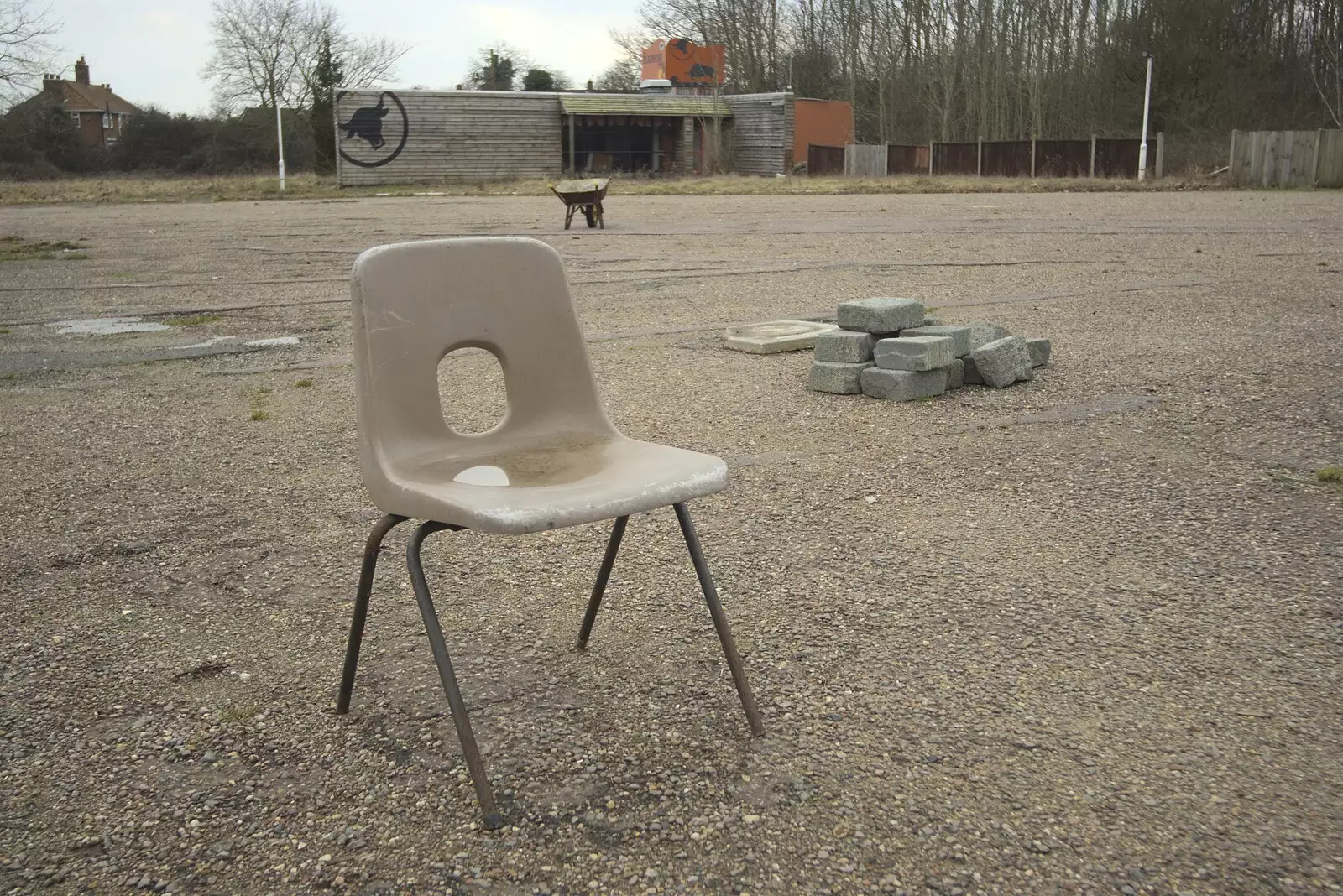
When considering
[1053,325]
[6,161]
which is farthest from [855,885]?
[6,161]

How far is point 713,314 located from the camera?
9.79 metres

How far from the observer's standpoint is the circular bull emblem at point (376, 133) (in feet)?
129

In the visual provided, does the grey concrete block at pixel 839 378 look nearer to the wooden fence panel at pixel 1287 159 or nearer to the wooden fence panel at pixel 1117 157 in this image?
the wooden fence panel at pixel 1287 159

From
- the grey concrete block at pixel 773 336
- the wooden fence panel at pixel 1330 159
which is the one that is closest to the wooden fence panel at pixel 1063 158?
the wooden fence panel at pixel 1330 159

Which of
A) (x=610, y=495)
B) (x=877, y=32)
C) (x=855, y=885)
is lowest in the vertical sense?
(x=855, y=885)

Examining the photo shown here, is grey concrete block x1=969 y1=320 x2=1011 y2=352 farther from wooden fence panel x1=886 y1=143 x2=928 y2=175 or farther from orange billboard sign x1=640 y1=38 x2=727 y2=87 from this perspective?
orange billboard sign x1=640 y1=38 x2=727 y2=87

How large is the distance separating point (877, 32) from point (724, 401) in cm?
5056

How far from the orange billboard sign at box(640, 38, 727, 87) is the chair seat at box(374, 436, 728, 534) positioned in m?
54.2

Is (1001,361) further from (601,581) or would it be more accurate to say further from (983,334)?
(601,581)

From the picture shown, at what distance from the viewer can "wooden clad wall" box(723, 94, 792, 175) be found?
4341 centimetres

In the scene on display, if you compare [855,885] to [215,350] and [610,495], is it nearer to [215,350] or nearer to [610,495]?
[610,495]

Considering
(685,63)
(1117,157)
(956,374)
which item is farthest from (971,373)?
(685,63)

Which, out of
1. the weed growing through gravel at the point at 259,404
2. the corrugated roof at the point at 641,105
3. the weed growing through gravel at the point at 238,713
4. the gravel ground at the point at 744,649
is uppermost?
the corrugated roof at the point at 641,105

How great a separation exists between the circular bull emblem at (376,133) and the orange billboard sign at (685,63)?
1853 cm
